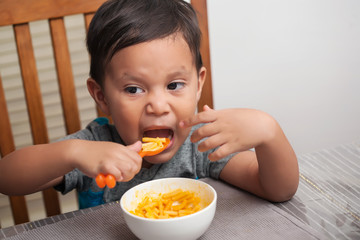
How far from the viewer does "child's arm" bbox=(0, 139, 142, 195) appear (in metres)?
0.71

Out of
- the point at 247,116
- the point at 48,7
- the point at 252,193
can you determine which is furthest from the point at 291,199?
the point at 48,7

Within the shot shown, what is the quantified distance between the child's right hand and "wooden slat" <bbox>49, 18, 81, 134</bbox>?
50cm

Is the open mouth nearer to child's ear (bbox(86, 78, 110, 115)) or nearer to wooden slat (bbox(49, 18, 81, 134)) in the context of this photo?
child's ear (bbox(86, 78, 110, 115))

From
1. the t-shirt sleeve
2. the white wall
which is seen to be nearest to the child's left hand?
the t-shirt sleeve

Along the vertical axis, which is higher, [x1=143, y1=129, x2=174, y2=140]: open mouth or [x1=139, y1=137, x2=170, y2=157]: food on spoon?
[x1=139, y1=137, x2=170, y2=157]: food on spoon

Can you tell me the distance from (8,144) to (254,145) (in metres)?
0.81

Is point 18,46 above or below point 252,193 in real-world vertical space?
above

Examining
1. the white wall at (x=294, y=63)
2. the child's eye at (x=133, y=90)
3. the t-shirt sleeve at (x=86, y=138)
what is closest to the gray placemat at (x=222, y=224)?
the t-shirt sleeve at (x=86, y=138)

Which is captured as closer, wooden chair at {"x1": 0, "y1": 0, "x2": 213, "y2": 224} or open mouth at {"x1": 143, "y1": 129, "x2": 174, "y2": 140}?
open mouth at {"x1": 143, "y1": 129, "x2": 174, "y2": 140}

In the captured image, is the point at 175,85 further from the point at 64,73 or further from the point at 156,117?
the point at 64,73

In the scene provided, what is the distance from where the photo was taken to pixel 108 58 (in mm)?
928

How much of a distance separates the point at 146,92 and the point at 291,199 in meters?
0.40

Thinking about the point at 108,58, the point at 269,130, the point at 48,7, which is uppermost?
the point at 48,7

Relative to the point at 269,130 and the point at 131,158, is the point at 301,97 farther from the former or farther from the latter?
the point at 131,158
